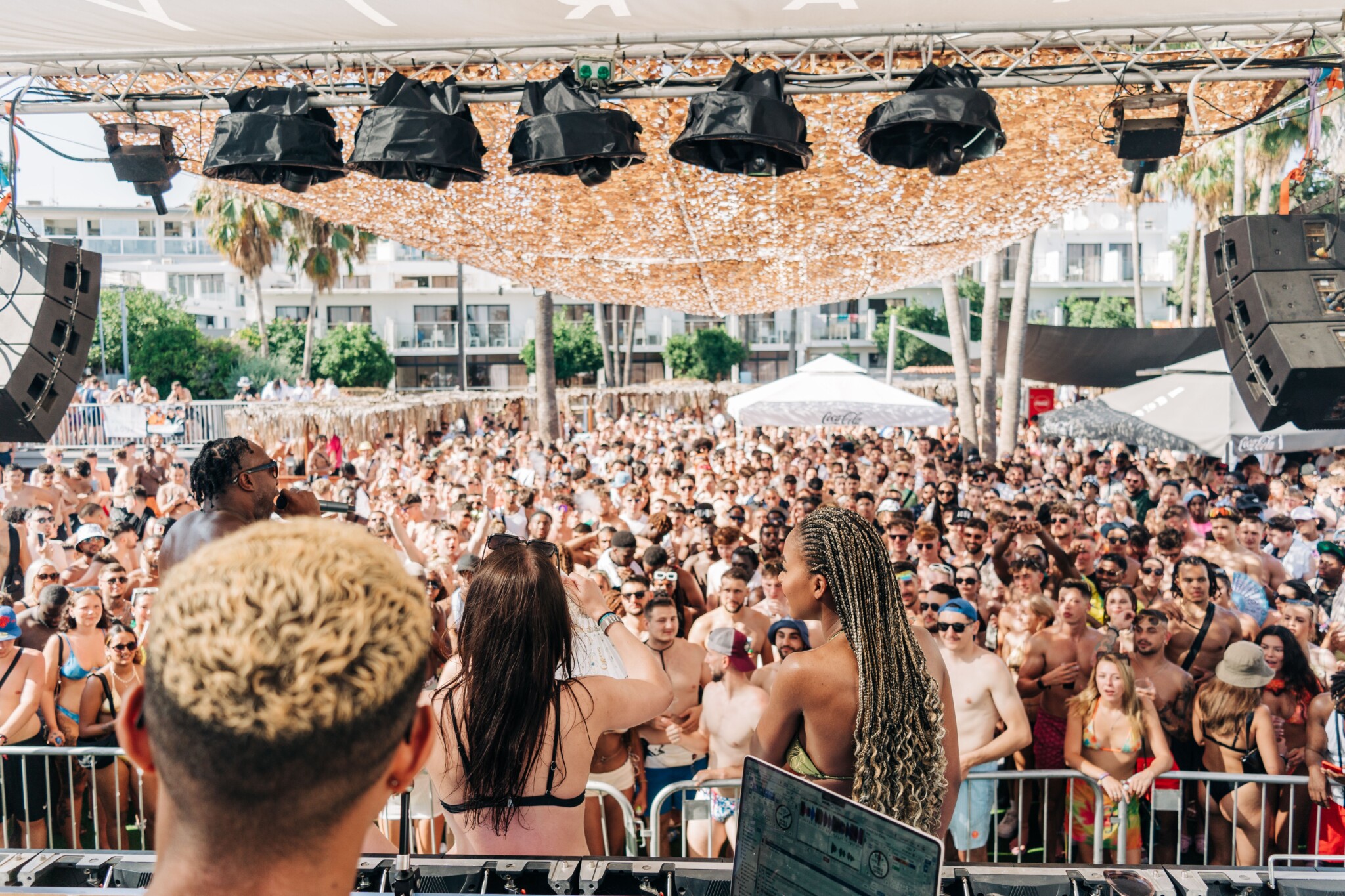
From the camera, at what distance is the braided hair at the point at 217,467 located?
140 inches

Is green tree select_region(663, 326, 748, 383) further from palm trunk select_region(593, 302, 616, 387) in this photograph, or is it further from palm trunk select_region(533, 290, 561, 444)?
palm trunk select_region(533, 290, 561, 444)

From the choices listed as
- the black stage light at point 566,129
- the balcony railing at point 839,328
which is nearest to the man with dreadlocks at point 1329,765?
the black stage light at point 566,129

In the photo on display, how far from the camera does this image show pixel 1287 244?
4.66 meters

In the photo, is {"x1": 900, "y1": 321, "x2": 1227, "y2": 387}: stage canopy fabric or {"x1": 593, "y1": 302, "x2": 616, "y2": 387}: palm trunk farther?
{"x1": 593, "y1": 302, "x2": 616, "y2": 387}: palm trunk

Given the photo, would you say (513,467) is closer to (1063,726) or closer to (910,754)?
(1063,726)

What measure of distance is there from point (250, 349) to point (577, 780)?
43165mm

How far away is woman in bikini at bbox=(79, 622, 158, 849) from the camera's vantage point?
4902 mm

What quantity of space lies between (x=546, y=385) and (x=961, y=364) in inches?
318

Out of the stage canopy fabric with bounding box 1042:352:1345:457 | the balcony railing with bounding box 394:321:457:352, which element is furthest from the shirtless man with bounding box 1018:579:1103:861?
the balcony railing with bounding box 394:321:457:352

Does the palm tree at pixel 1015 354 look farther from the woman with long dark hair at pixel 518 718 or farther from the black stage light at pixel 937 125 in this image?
the woman with long dark hair at pixel 518 718

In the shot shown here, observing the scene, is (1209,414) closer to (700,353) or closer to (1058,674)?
(1058,674)

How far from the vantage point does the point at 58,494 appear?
9.47m

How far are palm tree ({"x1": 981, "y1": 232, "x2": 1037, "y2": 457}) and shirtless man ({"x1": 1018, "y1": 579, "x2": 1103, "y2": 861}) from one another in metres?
13.5

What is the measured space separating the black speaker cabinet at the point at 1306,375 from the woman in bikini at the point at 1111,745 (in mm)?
1295
